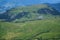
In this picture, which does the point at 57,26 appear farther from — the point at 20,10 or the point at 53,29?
the point at 20,10

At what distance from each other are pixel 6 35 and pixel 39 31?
18.5m

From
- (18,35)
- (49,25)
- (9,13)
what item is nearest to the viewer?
(18,35)

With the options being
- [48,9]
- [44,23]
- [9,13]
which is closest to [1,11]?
[9,13]

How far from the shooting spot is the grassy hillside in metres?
92.2

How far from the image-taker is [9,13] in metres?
167

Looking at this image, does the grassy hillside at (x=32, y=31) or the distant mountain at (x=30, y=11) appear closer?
Result: the grassy hillside at (x=32, y=31)

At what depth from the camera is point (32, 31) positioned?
9600cm

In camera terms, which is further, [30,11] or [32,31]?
[30,11]

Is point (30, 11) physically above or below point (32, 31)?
below

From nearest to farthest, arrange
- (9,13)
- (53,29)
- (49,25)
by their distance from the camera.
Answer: (53,29)
(49,25)
(9,13)

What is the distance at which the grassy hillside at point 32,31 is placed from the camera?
303ft

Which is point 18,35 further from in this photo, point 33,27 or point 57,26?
point 57,26

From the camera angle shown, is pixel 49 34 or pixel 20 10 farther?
pixel 20 10

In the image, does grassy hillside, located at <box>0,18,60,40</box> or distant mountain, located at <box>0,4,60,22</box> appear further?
distant mountain, located at <box>0,4,60,22</box>
